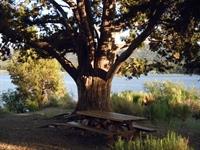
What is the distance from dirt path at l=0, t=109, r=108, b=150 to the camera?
421 inches

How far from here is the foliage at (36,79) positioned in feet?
91.7

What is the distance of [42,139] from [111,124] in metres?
1.64

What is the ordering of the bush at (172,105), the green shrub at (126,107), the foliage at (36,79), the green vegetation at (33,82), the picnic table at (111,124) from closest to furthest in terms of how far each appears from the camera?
the picnic table at (111,124), the bush at (172,105), the green shrub at (126,107), the green vegetation at (33,82), the foliage at (36,79)

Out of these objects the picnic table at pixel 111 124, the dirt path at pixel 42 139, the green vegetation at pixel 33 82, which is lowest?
the dirt path at pixel 42 139

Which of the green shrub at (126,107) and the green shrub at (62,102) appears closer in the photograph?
the green shrub at (126,107)

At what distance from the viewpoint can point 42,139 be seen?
11703 millimetres

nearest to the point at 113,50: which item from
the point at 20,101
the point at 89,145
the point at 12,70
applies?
the point at 89,145

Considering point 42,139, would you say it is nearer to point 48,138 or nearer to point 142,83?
point 48,138

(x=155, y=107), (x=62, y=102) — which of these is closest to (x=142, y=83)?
(x=62, y=102)

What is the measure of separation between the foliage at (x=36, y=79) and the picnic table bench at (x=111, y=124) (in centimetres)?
1457

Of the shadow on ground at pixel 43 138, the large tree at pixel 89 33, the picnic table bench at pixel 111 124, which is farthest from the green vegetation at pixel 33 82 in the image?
the picnic table bench at pixel 111 124

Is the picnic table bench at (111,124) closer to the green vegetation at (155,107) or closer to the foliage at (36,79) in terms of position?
the green vegetation at (155,107)

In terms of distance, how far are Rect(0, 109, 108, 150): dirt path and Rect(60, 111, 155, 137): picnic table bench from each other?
0.27 meters

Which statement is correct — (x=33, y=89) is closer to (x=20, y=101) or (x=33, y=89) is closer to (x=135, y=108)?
(x=20, y=101)
